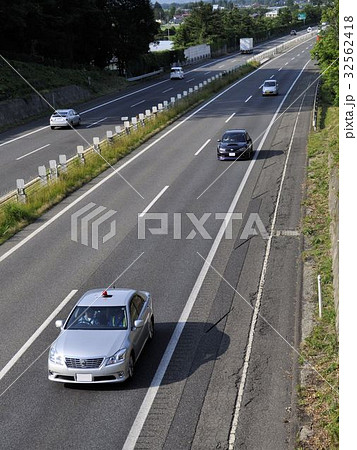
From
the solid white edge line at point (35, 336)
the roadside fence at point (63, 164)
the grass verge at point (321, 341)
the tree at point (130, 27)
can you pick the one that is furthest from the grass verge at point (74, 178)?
the tree at point (130, 27)

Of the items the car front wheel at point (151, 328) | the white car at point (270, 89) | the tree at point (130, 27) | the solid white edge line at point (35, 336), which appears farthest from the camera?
the tree at point (130, 27)

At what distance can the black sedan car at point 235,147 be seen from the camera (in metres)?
36.7

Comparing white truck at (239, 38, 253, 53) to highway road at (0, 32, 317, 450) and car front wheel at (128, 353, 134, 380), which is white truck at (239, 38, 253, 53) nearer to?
highway road at (0, 32, 317, 450)

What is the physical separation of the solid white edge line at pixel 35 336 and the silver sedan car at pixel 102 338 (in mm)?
1252

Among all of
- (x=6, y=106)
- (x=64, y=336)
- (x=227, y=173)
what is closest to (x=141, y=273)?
(x=64, y=336)

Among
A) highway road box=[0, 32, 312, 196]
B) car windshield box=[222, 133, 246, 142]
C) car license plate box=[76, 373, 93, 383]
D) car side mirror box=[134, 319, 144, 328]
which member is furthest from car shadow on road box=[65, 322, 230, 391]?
car windshield box=[222, 133, 246, 142]

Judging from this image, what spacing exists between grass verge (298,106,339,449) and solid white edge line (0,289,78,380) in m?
5.80

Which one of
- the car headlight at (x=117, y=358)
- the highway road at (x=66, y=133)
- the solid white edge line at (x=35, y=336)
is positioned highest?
the car headlight at (x=117, y=358)

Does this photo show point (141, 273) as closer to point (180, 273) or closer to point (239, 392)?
point (180, 273)

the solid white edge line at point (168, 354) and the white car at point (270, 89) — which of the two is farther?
the white car at point (270, 89)

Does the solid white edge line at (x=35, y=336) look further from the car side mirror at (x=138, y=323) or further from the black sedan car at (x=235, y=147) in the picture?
the black sedan car at (x=235, y=147)

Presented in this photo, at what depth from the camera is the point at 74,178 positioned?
1289 inches

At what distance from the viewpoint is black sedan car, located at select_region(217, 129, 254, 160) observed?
36656mm

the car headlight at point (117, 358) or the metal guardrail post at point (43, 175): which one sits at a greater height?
the metal guardrail post at point (43, 175)
